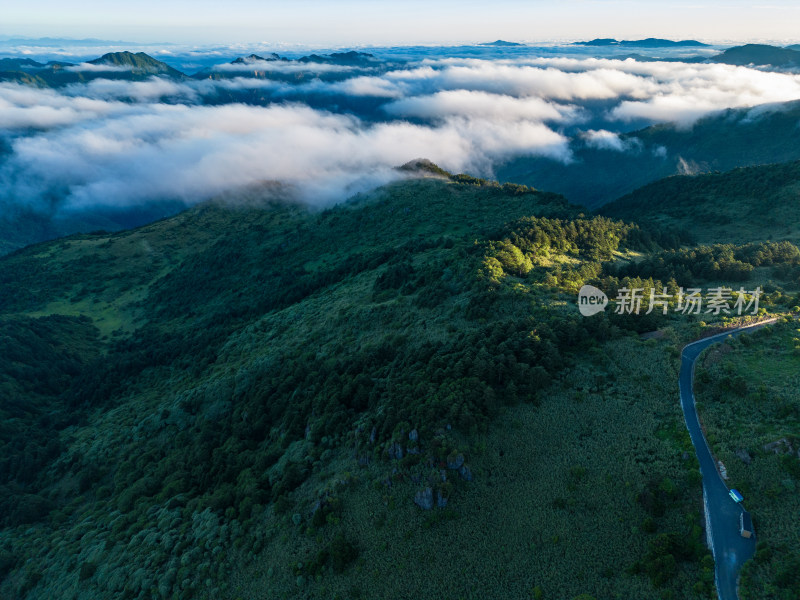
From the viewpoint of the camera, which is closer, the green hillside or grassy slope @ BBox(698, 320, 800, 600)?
grassy slope @ BBox(698, 320, 800, 600)

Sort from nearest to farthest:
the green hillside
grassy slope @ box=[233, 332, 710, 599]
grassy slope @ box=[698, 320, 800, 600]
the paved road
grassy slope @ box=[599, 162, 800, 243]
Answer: grassy slope @ box=[698, 320, 800, 600], the paved road, grassy slope @ box=[233, 332, 710, 599], the green hillside, grassy slope @ box=[599, 162, 800, 243]

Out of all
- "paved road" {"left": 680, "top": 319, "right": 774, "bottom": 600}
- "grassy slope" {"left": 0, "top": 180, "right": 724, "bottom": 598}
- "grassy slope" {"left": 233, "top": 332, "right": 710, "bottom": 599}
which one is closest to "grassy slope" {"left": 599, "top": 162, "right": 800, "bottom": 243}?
"grassy slope" {"left": 0, "top": 180, "right": 724, "bottom": 598}

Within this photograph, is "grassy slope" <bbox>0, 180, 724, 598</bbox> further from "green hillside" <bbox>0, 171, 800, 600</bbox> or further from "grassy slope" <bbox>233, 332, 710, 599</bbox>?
"green hillside" <bbox>0, 171, 800, 600</bbox>

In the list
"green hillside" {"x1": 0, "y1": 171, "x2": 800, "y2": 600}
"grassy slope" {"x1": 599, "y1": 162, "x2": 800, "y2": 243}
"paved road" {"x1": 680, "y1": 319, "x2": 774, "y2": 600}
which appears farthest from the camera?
"grassy slope" {"x1": 599, "y1": 162, "x2": 800, "y2": 243}

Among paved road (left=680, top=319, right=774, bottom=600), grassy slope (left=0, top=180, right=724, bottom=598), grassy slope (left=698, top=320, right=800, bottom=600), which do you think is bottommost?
grassy slope (left=0, top=180, right=724, bottom=598)

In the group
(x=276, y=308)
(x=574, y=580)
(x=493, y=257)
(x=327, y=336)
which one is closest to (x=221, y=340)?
(x=276, y=308)

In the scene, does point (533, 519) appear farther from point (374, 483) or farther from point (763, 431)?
point (763, 431)

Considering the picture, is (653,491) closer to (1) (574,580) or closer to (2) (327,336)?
(1) (574,580)

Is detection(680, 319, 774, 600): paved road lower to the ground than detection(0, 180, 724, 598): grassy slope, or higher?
higher

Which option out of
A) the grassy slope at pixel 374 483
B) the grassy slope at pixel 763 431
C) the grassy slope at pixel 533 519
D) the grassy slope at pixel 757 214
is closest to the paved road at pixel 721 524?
the grassy slope at pixel 763 431
